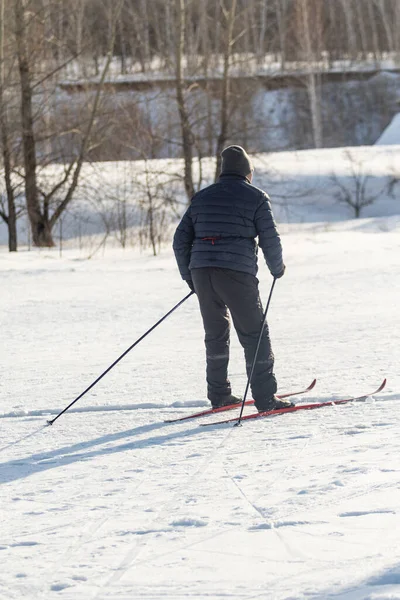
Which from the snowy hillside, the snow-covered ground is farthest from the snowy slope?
the snow-covered ground

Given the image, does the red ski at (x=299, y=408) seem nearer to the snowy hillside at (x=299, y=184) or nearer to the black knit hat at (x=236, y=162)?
the black knit hat at (x=236, y=162)

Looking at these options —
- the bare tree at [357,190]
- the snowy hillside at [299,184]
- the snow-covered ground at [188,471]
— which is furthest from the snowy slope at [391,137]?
the snow-covered ground at [188,471]

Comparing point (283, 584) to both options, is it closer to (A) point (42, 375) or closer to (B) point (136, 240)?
(A) point (42, 375)

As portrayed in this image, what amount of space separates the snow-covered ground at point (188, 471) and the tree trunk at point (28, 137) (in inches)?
360

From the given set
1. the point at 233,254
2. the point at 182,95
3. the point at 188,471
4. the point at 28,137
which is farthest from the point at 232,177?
the point at 182,95

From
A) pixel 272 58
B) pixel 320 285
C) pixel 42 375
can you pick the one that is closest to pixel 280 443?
pixel 42 375

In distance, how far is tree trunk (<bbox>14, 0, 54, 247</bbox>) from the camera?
1739cm

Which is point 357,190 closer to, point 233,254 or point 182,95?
point 182,95

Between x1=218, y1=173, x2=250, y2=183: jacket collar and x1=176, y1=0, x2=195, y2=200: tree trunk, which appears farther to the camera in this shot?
x1=176, y1=0, x2=195, y2=200: tree trunk

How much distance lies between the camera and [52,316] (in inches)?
395

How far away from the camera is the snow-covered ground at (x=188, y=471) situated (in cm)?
298

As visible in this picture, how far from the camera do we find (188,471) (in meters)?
4.29

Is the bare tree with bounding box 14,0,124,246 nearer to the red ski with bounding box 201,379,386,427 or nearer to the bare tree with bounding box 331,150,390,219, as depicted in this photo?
the bare tree with bounding box 331,150,390,219

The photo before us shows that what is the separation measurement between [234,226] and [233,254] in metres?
0.16
